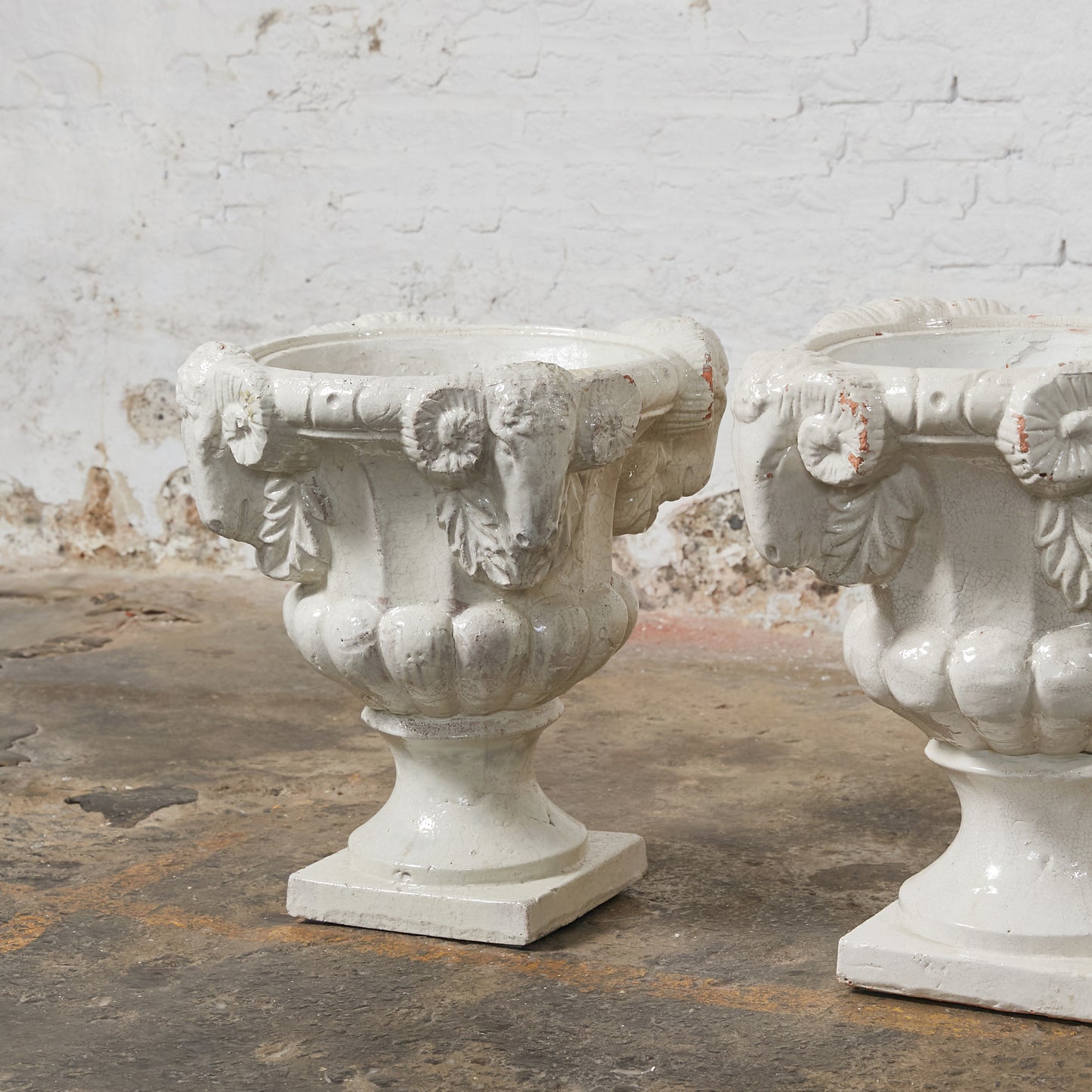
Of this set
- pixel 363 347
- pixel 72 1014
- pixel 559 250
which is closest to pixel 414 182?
pixel 559 250

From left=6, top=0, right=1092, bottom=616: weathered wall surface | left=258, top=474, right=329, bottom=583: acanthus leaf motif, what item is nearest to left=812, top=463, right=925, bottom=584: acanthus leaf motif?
left=258, top=474, right=329, bottom=583: acanthus leaf motif

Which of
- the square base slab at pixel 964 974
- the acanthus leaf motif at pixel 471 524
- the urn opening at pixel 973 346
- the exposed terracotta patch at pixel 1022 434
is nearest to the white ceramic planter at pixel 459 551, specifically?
→ the acanthus leaf motif at pixel 471 524

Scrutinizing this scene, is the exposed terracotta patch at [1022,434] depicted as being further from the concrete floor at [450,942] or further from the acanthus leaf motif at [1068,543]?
the concrete floor at [450,942]

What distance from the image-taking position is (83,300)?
4.82 m

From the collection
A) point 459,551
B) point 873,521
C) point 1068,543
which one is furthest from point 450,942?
point 1068,543

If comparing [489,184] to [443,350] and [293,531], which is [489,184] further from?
[293,531]

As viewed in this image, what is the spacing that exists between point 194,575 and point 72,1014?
2.58m

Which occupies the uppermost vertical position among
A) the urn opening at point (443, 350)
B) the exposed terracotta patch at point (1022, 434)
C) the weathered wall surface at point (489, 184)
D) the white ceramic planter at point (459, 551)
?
the weathered wall surface at point (489, 184)

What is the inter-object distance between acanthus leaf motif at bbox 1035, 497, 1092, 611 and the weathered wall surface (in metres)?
1.96

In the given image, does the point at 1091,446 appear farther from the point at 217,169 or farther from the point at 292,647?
the point at 217,169

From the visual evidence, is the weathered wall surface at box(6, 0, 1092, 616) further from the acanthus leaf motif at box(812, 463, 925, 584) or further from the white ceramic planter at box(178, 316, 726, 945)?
the acanthus leaf motif at box(812, 463, 925, 584)

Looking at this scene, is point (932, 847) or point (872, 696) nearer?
point (872, 696)

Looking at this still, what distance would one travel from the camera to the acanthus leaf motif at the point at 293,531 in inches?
99.8

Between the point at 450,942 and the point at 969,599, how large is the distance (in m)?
0.91
